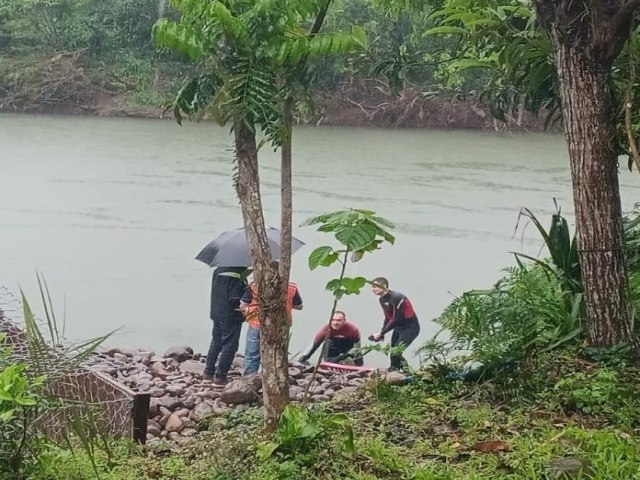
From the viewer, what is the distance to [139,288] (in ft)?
27.4

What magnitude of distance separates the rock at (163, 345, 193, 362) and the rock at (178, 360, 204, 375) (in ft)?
0.52

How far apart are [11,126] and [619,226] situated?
15416 mm

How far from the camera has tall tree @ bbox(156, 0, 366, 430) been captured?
89.4 inches

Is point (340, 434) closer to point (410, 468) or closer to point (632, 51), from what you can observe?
point (410, 468)

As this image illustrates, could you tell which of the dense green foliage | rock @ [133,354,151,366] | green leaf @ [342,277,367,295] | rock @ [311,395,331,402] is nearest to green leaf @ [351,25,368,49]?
green leaf @ [342,277,367,295]

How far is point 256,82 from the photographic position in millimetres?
2309

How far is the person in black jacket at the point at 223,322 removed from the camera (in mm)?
5059

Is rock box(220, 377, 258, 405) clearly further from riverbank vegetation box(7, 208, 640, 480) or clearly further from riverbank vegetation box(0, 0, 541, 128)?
riverbank vegetation box(0, 0, 541, 128)

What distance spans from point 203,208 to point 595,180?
8972 mm

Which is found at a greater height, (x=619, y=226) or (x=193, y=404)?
(x=619, y=226)

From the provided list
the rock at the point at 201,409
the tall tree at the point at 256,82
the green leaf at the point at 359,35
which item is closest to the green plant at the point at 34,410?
the tall tree at the point at 256,82

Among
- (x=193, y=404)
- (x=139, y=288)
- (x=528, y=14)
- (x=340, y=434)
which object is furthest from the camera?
(x=139, y=288)

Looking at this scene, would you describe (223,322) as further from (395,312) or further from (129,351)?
(129,351)

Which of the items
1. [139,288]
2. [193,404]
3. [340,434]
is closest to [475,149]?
[139,288]
